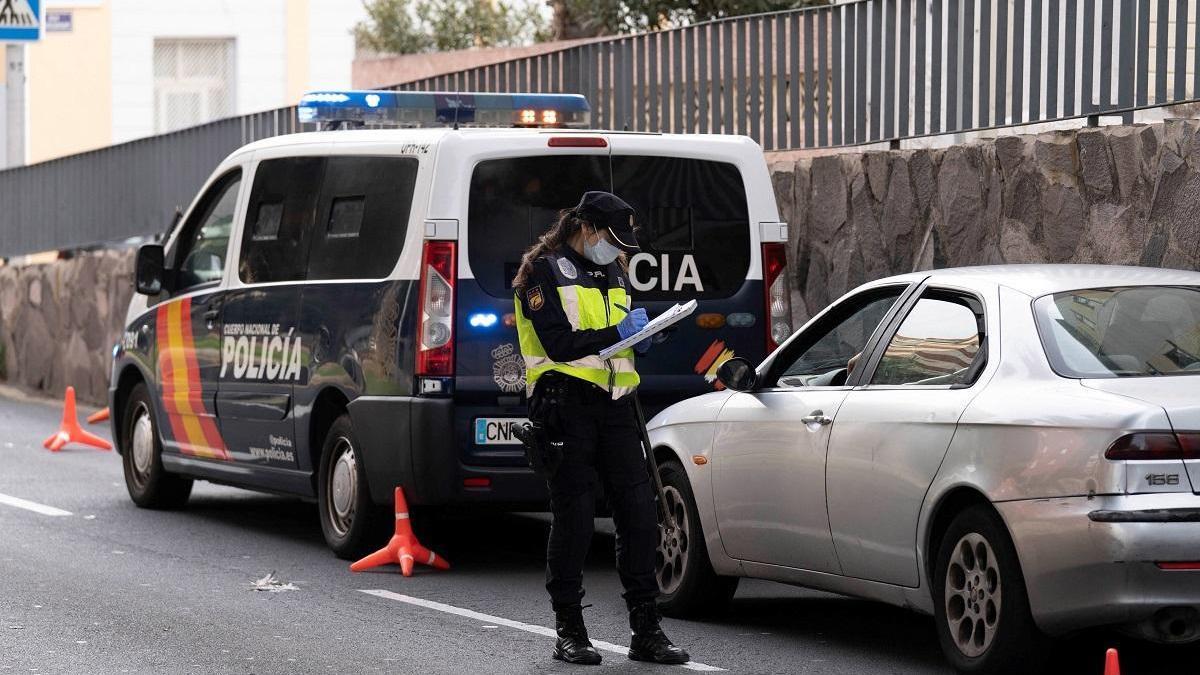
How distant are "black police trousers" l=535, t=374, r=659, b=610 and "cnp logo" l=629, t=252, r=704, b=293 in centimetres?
253

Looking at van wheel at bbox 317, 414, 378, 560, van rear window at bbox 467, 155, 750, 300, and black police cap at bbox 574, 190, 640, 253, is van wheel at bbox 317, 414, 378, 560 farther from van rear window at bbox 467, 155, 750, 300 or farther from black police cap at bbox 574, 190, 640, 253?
black police cap at bbox 574, 190, 640, 253

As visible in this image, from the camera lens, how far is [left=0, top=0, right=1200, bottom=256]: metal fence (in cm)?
1197

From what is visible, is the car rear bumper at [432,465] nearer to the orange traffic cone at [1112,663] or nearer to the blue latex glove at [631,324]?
the blue latex glove at [631,324]

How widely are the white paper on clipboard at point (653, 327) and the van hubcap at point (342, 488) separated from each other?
311cm

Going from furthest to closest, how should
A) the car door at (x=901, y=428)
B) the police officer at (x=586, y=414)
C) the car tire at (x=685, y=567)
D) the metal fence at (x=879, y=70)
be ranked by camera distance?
1. the metal fence at (x=879, y=70)
2. the car tire at (x=685, y=567)
3. the police officer at (x=586, y=414)
4. the car door at (x=901, y=428)

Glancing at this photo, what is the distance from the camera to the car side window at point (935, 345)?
7.54 metres

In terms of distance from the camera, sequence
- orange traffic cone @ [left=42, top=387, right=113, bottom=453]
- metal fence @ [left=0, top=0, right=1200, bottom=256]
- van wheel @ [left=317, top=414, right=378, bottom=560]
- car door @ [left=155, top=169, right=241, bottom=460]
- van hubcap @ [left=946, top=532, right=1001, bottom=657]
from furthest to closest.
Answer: orange traffic cone @ [left=42, top=387, right=113, bottom=453], car door @ [left=155, top=169, right=241, bottom=460], metal fence @ [left=0, top=0, right=1200, bottom=256], van wheel @ [left=317, top=414, right=378, bottom=560], van hubcap @ [left=946, top=532, right=1001, bottom=657]

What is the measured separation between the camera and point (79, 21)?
40938 mm

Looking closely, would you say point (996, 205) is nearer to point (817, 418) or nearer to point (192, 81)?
point (817, 418)

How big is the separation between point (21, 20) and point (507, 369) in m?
15.5

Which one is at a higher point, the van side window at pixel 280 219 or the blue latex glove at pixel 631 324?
the van side window at pixel 280 219

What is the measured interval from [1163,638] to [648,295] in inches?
168

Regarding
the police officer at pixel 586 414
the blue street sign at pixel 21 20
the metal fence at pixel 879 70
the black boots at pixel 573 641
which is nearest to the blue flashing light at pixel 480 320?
the police officer at pixel 586 414

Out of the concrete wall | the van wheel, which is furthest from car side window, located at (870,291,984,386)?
the van wheel
